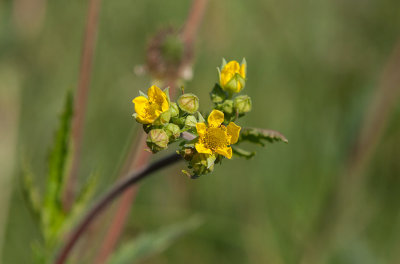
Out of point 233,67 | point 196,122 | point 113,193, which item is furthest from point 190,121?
point 113,193

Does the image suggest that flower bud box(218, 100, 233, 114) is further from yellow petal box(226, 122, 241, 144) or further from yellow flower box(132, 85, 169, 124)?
yellow flower box(132, 85, 169, 124)

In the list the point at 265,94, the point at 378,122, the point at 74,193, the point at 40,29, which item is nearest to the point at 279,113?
the point at 265,94

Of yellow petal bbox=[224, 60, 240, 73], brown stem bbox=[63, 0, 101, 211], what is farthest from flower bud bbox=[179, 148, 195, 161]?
brown stem bbox=[63, 0, 101, 211]

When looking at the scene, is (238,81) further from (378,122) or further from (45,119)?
(45,119)

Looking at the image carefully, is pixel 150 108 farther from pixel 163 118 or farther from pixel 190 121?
pixel 190 121

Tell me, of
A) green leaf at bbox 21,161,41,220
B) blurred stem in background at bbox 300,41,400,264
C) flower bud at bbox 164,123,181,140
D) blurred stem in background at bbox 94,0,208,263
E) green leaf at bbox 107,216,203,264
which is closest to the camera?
flower bud at bbox 164,123,181,140
